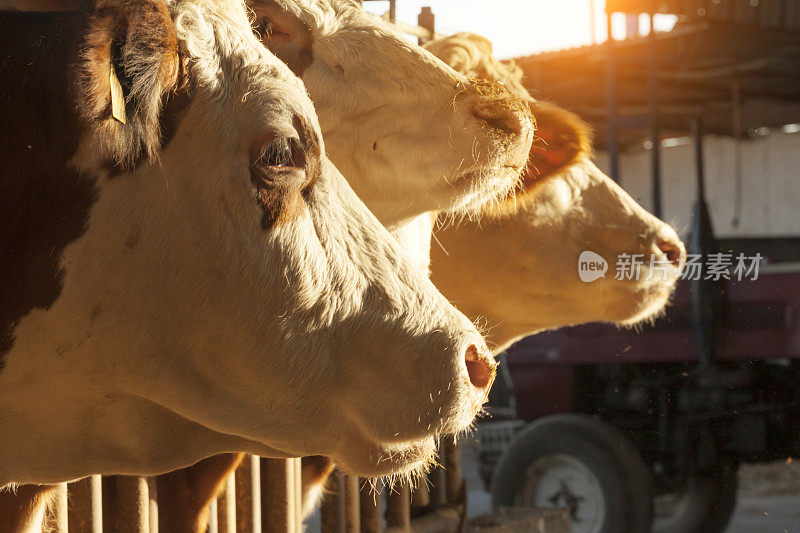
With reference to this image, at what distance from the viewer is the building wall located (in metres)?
10.5

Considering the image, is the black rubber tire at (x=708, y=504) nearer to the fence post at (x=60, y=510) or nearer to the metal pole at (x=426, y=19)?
the metal pole at (x=426, y=19)

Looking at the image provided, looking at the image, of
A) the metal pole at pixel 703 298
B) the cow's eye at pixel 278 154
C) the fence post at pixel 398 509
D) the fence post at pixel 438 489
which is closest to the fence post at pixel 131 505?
the cow's eye at pixel 278 154

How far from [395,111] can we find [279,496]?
4.16 feet

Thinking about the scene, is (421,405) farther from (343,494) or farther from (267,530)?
(343,494)

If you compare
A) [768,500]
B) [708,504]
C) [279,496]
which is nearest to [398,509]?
[279,496]

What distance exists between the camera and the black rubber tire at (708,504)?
5.85 metres

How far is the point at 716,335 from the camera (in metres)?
6.11

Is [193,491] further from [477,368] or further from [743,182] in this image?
[743,182]

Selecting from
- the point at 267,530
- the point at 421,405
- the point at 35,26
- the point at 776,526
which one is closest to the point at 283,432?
the point at 421,405

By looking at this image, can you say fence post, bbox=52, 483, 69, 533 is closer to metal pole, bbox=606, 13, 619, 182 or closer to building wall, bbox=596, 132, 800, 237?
metal pole, bbox=606, 13, 619, 182

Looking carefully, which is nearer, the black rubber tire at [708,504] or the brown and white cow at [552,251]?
the brown and white cow at [552,251]

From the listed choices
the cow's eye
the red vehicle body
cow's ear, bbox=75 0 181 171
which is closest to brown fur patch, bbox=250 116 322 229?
the cow's eye

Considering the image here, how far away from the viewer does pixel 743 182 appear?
10.9 m

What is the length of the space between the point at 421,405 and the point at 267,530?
1628 mm
